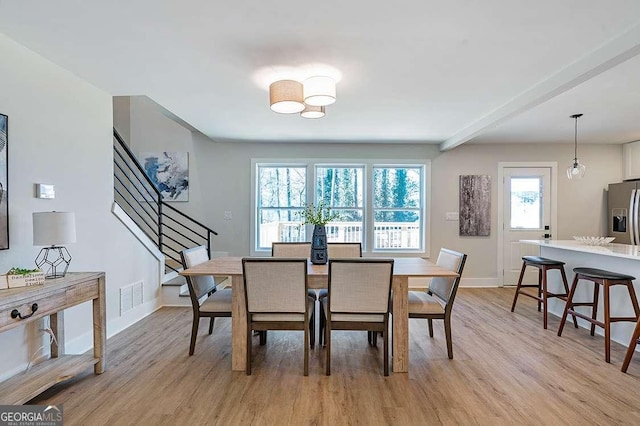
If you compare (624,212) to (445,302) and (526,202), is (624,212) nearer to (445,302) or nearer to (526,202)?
(526,202)

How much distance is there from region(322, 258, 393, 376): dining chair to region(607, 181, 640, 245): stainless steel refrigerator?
4661 millimetres

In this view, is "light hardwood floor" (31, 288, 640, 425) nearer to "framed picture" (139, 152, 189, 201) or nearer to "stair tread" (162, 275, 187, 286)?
"stair tread" (162, 275, 187, 286)

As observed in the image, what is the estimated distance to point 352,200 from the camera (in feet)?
18.9

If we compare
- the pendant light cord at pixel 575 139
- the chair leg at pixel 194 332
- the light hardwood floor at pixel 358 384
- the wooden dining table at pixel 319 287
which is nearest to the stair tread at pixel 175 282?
the light hardwood floor at pixel 358 384

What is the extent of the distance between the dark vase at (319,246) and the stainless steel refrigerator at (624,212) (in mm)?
4775

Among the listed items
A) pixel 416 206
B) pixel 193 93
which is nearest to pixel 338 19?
pixel 193 93

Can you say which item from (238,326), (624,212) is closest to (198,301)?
(238,326)


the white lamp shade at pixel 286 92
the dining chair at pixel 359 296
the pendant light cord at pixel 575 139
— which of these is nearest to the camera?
the dining chair at pixel 359 296

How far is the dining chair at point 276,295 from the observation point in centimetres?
250

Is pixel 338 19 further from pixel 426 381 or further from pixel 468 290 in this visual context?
pixel 468 290

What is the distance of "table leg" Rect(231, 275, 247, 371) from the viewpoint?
2.69 m

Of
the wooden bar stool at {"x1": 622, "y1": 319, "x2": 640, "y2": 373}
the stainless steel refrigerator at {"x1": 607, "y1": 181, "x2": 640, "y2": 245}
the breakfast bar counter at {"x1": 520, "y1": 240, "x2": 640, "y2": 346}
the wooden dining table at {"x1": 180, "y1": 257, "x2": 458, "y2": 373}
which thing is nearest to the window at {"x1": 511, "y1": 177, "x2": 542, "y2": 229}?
the stainless steel refrigerator at {"x1": 607, "y1": 181, "x2": 640, "y2": 245}

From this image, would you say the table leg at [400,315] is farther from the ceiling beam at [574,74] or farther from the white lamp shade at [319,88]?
the ceiling beam at [574,74]

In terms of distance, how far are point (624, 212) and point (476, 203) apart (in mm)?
2063
